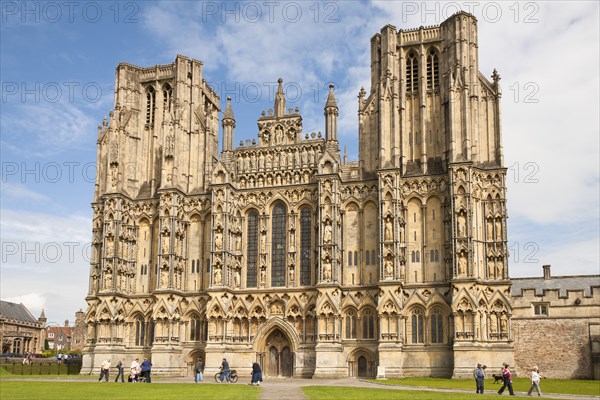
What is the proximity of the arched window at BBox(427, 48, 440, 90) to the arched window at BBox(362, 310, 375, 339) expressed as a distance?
67.4ft

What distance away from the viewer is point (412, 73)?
197 feet

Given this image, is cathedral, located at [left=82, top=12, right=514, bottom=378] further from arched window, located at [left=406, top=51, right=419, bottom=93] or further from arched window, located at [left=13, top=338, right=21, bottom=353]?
arched window, located at [left=13, top=338, right=21, bottom=353]

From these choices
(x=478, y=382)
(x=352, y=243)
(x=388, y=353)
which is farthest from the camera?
(x=352, y=243)

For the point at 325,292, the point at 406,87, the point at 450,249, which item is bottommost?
the point at 325,292

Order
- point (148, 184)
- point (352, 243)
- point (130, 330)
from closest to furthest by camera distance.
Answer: point (352, 243), point (130, 330), point (148, 184)

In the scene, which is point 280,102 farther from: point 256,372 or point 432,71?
point 256,372

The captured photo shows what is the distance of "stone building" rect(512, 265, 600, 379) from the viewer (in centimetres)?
5566

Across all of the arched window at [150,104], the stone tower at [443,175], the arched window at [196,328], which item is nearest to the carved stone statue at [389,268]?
the stone tower at [443,175]

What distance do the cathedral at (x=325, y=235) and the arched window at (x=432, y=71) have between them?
10 cm

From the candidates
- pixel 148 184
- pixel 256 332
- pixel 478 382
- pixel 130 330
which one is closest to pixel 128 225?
pixel 148 184

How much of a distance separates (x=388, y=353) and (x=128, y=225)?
89.2 feet

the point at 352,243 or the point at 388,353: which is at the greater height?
the point at 352,243

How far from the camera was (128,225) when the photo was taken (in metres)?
63.1

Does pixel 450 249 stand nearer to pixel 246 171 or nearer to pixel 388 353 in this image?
pixel 388 353
